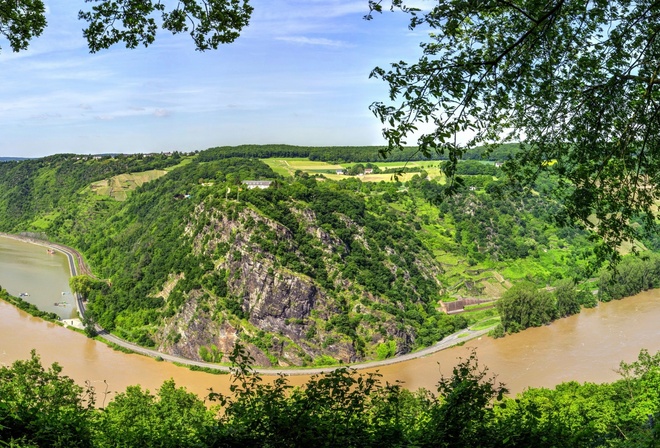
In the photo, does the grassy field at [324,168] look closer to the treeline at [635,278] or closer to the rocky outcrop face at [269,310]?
the treeline at [635,278]

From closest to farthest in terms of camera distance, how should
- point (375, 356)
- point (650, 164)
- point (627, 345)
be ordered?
point (650, 164), point (627, 345), point (375, 356)

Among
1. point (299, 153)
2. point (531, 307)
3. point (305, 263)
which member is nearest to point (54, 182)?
point (299, 153)

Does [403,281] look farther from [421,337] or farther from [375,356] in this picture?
[375,356]

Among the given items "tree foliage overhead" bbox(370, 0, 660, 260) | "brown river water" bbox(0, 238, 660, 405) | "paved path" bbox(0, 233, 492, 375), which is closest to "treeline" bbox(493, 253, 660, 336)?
"brown river water" bbox(0, 238, 660, 405)

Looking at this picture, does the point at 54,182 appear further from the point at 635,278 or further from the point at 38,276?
the point at 635,278

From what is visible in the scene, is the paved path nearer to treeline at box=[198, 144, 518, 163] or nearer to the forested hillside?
the forested hillside

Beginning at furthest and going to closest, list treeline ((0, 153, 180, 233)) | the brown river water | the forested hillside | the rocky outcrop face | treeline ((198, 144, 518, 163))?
treeline ((0, 153, 180, 233))
treeline ((198, 144, 518, 163))
the forested hillside
the rocky outcrop face
the brown river water

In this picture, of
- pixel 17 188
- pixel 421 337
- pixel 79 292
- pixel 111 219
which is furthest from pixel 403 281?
pixel 17 188
